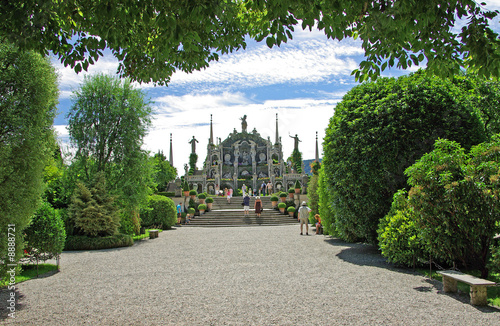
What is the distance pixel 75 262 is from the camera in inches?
417

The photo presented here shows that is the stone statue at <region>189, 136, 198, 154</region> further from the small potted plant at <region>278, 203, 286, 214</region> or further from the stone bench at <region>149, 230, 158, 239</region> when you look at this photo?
the stone bench at <region>149, 230, 158, 239</region>

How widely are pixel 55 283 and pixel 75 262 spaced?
9.85 ft

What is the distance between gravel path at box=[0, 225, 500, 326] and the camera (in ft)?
17.5

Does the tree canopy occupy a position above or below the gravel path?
above

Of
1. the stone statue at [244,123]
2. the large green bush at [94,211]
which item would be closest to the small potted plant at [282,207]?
the large green bush at [94,211]

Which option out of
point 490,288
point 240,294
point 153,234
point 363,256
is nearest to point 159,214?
point 153,234

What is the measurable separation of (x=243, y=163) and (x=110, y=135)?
5248 cm

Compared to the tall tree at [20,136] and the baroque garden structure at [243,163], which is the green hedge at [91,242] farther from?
the baroque garden structure at [243,163]

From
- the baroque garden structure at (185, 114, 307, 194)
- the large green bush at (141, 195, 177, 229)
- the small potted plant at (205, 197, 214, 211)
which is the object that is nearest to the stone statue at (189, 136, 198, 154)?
the baroque garden structure at (185, 114, 307, 194)

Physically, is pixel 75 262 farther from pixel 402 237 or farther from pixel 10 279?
pixel 402 237

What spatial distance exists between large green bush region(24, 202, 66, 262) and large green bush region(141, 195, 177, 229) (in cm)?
1241

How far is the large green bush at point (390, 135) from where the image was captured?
10016 millimetres

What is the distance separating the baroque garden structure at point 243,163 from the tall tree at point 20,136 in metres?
52.0

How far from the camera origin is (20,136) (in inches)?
270
